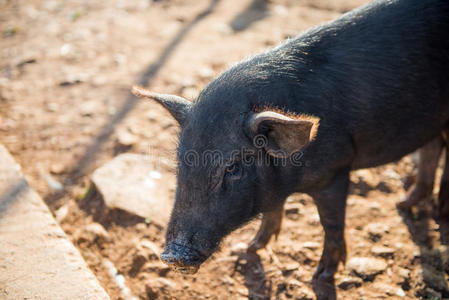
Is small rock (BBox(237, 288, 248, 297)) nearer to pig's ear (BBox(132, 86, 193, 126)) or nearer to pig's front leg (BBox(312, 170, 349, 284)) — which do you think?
pig's front leg (BBox(312, 170, 349, 284))

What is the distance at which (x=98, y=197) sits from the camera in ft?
15.3

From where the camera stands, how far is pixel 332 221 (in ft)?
12.0

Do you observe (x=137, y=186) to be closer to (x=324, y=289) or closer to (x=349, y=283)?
(x=324, y=289)

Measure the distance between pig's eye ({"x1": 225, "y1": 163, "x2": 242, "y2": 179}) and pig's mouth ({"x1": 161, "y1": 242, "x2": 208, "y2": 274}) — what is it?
0.61 metres

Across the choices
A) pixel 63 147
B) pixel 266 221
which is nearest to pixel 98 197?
pixel 63 147

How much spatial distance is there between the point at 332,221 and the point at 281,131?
3.94 feet

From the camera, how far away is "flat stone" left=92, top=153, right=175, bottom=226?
177 inches

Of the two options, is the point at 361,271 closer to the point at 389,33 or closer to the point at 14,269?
the point at 389,33

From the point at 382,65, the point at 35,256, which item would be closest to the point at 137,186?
the point at 35,256

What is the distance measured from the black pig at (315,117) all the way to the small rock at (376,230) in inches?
21.5

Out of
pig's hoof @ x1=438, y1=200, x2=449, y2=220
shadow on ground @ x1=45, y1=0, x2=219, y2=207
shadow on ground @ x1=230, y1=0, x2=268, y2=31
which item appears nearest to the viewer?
pig's hoof @ x1=438, y1=200, x2=449, y2=220

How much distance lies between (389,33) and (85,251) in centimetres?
344

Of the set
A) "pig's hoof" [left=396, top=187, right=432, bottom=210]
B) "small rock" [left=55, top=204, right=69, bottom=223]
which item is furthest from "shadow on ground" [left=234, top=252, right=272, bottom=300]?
"small rock" [left=55, top=204, right=69, bottom=223]

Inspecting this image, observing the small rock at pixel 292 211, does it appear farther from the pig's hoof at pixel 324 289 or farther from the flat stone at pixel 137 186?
the flat stone at pixel 137 186
